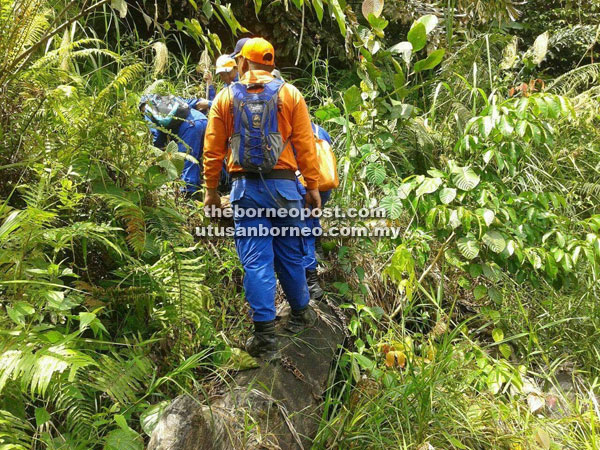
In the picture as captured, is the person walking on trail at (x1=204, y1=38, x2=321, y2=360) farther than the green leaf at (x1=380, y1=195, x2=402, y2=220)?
No

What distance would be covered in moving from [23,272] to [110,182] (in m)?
0.94

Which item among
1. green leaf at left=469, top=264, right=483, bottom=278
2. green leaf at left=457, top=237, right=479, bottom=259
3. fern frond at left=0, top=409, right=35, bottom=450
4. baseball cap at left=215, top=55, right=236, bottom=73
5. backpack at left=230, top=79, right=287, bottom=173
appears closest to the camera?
fern frond at left=0, top=409, right=35, bottom=450

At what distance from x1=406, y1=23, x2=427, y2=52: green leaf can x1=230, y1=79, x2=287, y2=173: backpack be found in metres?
0.93

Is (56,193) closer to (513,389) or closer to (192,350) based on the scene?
(192,350)

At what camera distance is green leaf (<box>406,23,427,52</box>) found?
10.8 ft

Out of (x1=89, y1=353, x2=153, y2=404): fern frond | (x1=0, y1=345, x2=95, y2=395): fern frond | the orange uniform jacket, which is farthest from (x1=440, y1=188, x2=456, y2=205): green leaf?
(x1=0, y1=345, x2=95, y2=395): fern frond

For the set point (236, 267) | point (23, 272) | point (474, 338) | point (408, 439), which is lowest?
point (474, 338)

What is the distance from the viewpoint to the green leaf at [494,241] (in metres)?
3.44

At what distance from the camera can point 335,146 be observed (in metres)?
5.36

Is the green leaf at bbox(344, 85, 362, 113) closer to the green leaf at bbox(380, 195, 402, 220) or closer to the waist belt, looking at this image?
the green leaf at bbox(380, 195, 402, 220)

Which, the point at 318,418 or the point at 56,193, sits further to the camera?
the point at 318,418

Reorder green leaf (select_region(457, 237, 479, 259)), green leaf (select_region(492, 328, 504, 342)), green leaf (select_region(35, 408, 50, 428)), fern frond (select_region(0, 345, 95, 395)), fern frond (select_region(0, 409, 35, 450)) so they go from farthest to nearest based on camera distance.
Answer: green leaf (select_region(492, 328, 504, 342)) → green leaf (select_region(457, 237, 479, 259)) → green leaf (select_region(35, 408, 50, 428)) → fern frond (select_region(0, 409, 35, 450)) → fern frond (select_region(0, 345, 95, 395))

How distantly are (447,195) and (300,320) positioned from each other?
50.6 inches

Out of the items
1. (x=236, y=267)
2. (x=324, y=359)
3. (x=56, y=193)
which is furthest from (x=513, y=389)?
(x=56, y=193)
